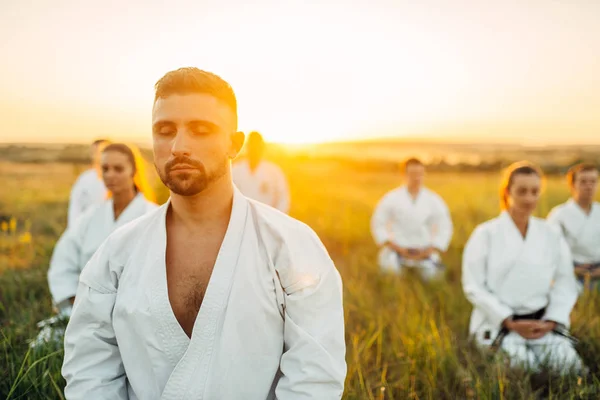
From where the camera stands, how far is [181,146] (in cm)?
203

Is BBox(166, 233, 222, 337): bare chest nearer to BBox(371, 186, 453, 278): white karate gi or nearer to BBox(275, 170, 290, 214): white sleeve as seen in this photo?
BBox(275, 170, 290, 214): white sleeve

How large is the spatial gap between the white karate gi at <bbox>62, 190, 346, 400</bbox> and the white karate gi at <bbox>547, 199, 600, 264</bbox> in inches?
237

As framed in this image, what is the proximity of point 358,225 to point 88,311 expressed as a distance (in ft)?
32.0

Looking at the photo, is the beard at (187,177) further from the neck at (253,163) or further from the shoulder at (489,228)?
the neck at (253,163)

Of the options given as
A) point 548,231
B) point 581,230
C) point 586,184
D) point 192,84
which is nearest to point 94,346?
point 192,84

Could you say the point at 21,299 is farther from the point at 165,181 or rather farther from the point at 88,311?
the point at 165,181

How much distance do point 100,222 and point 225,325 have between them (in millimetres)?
2978

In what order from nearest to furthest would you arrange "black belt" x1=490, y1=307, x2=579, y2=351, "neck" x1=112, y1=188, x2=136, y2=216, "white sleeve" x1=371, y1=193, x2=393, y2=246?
1. "black belt" x1=490, y1=307, x2=579, y2=351
2. "neck" x1=112, y1=188, x2=136, y2=216
3. "white sleeve" x1=371, y1=193, x2=393, y2=246

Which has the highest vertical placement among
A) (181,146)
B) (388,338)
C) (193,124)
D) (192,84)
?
(192,84)

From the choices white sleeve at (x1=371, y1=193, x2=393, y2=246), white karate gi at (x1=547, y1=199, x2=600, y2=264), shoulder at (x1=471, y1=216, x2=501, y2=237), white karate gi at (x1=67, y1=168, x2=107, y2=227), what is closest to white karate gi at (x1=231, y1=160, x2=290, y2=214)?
white sleeve at (x1=371, y1=193, x2=393, y2=246)

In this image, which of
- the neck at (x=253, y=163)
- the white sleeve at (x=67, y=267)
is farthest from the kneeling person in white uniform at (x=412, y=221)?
the white sleeve at (x=67, y=267)

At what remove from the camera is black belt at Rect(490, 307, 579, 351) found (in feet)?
14.1

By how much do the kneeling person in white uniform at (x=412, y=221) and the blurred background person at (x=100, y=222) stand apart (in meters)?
4.87

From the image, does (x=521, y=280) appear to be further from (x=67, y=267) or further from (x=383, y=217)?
(x=67, y=267)
